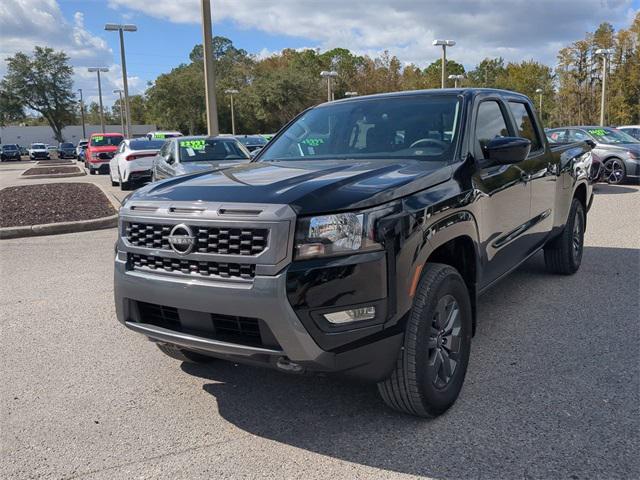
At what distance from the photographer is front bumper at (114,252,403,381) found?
2.61 meters

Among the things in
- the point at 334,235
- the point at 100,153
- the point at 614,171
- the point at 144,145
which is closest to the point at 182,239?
the point at 334,235

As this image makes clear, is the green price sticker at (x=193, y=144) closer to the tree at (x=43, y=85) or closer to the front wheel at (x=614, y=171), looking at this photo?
the front wheel at (x=614, y=171)

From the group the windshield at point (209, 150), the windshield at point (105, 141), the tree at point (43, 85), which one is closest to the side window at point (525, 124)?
the windshield at point (209, 150)

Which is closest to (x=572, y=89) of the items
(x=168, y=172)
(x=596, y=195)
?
(x=596, y=195)

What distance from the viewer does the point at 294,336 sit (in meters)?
2.60

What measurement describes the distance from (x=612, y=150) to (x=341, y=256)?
Answer: 14256 millimetres

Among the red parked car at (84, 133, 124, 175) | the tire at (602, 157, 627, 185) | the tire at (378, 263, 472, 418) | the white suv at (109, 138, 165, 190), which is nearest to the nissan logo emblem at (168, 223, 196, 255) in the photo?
the tire at (378, 263, 472, 418)

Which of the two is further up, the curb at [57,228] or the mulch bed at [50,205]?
the mulch bed at [50,205]

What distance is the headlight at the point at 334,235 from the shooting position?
266 cm

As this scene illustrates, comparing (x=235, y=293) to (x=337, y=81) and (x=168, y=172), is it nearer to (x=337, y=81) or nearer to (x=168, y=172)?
(x=168, y=172)

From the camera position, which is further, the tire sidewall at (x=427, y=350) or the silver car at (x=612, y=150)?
the silver car at (x=612, y=150)

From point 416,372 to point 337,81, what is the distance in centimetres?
6317

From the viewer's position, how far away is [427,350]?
2957mm

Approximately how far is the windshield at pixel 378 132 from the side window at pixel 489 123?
0.76 ft
